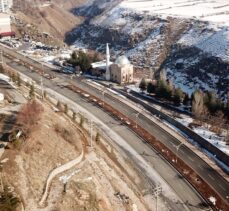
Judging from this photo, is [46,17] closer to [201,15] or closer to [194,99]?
[201,15]

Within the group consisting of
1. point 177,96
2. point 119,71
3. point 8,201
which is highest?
point 119,71

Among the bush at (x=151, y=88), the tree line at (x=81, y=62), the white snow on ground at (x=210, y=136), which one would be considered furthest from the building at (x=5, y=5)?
the white snow on ground at (x=210, y=136)

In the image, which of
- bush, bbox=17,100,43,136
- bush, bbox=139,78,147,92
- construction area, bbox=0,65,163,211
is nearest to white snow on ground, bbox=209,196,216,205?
construction area, bbox=0,65,163,211

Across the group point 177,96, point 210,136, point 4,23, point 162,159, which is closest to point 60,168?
point 162,159

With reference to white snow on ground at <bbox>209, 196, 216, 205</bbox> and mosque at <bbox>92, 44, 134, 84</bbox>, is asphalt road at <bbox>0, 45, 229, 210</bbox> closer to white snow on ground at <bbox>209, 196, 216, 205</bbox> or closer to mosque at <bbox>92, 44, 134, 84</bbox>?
white snow on ground at <bbox>209, 196, 216, 205</bbox>

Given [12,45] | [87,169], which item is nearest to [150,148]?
[87,169]

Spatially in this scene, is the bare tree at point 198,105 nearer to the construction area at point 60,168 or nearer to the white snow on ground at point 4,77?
the construction area at point 60,168
